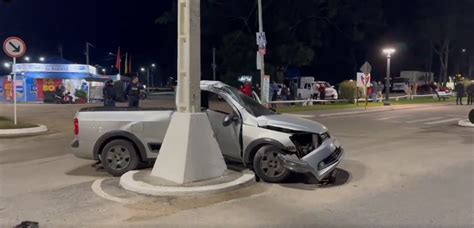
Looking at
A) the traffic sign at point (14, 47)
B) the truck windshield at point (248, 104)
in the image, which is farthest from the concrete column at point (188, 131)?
the traffic sign at point (14, 47)

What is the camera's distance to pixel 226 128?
8539 mm

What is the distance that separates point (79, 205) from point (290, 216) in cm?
284

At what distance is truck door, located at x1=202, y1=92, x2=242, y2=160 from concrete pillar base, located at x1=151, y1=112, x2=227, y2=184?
691mm

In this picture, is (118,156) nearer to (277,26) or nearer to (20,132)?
(20,132)

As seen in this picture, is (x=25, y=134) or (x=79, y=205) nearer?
(x=79, y=205)

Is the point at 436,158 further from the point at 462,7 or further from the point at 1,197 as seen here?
the point at 462,7

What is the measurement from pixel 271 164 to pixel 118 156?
2.78 m

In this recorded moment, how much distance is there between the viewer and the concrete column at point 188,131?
24.6 feet

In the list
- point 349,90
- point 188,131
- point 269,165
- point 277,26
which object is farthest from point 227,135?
point 277,26

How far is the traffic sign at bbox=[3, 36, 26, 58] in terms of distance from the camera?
1648 cm

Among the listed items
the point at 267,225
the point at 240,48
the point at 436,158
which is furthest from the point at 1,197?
the point at 240,48

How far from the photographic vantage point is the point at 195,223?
5.82 m

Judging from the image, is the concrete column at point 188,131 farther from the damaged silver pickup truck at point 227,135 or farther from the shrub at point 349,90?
the shrub at point 349,90

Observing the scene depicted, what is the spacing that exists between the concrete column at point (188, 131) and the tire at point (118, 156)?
1156mm
